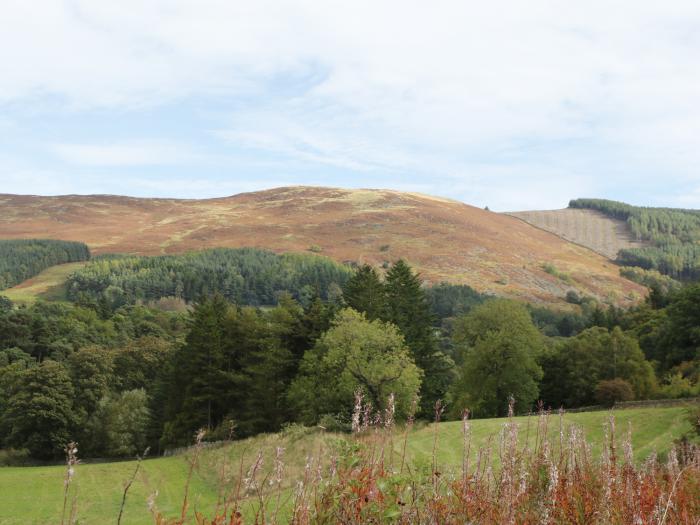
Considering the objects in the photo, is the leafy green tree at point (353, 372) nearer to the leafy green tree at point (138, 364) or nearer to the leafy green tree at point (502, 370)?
the leafy green tree at point (502, 370)

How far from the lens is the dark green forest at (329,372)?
146ft

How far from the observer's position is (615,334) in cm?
6644

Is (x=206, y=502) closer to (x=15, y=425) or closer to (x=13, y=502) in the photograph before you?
(x=13, y=502)

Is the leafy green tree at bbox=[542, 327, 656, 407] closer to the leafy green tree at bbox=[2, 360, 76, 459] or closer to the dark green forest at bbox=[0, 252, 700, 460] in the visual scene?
the dark green forest at bbox=[0, 252, 700, 460]

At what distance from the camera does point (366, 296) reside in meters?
55.2

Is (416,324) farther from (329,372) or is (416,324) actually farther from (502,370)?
(329,372)

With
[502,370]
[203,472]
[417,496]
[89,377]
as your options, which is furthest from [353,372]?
[89,377]

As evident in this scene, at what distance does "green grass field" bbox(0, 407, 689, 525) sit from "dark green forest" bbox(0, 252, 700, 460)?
4970mm

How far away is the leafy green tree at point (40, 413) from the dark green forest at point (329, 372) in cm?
16

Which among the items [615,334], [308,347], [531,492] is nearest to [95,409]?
[308,347]

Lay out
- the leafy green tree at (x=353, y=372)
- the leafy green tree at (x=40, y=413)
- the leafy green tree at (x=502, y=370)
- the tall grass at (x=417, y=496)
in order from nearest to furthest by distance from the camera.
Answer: the tall grass at (x=417, y=496)
the leafy green tree at (x=353, y=372)
the leafy green tree at (x=502, y=370)
the leafy green tree at (x=40, y=413)

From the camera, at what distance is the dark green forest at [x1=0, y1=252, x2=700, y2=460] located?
44.5m

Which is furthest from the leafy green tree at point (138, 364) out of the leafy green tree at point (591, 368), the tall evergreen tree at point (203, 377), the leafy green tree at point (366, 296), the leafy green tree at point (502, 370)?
the leafy green tree at point (591, 368)

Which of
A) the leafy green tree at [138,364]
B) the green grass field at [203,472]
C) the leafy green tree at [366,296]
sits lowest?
the leafy green tree at [138,364]
